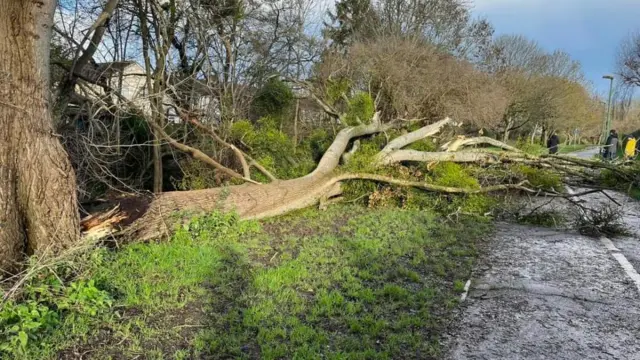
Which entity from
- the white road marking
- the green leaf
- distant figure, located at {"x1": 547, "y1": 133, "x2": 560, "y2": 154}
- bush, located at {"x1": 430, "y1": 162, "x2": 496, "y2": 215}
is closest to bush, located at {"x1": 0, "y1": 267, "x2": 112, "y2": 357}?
the green leaf

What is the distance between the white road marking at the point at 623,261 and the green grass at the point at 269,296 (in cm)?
171

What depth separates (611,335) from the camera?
3449mm

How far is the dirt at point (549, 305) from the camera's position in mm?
3221

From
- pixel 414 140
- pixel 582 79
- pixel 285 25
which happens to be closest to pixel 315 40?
pixel 285 25

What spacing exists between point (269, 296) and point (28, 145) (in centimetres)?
244

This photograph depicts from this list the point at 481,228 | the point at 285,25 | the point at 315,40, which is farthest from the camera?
the point at 315,40

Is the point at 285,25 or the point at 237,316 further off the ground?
the point at 285,25

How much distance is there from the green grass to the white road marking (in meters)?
1.71

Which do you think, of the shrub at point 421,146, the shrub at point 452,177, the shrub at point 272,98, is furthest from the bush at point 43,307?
the shrub at point 272,98

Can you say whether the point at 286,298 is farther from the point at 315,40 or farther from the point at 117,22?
the point at 315,40

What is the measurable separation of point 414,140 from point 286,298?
23.3 ft

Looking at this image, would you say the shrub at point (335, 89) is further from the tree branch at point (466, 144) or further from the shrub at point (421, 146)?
the tree branch at point (466, 144)

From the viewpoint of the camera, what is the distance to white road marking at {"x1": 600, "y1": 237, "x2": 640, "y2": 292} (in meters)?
4.80

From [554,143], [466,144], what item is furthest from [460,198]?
[554,143]
